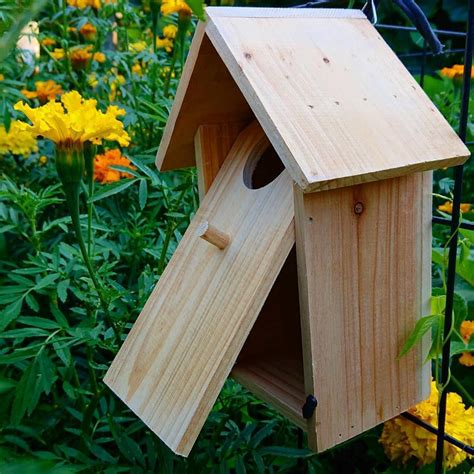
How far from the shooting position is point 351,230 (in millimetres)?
670

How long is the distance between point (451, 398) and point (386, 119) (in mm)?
457

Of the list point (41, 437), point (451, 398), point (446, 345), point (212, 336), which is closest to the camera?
point (212, 336)

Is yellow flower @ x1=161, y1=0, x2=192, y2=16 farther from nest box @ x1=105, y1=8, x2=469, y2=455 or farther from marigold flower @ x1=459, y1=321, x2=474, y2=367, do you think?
marigold flower @ x1=459, y1=321, x2=474, y2=367

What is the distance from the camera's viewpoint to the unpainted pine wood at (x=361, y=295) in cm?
65

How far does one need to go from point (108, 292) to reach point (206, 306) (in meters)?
0.20

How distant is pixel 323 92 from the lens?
2.13ft

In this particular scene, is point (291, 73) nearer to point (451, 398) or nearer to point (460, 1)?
point (451, 398)

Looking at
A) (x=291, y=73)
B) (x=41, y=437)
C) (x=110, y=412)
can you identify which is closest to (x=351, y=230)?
(x=291, y=73)

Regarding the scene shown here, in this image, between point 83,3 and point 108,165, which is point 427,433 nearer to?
point 108,165

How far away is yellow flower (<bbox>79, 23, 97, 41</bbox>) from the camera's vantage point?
1.51 metres

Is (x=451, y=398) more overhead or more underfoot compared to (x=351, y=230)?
more underfoot

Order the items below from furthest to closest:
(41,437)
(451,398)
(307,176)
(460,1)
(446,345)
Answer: (460,1), (41,437), (451,398), (446,345), (307,176)

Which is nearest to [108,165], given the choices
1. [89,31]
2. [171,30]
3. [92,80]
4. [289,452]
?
[92,80]

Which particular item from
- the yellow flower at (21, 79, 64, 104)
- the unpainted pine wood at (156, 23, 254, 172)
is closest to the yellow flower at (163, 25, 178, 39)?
the yellow flower at (21, 79, 64, 104)
